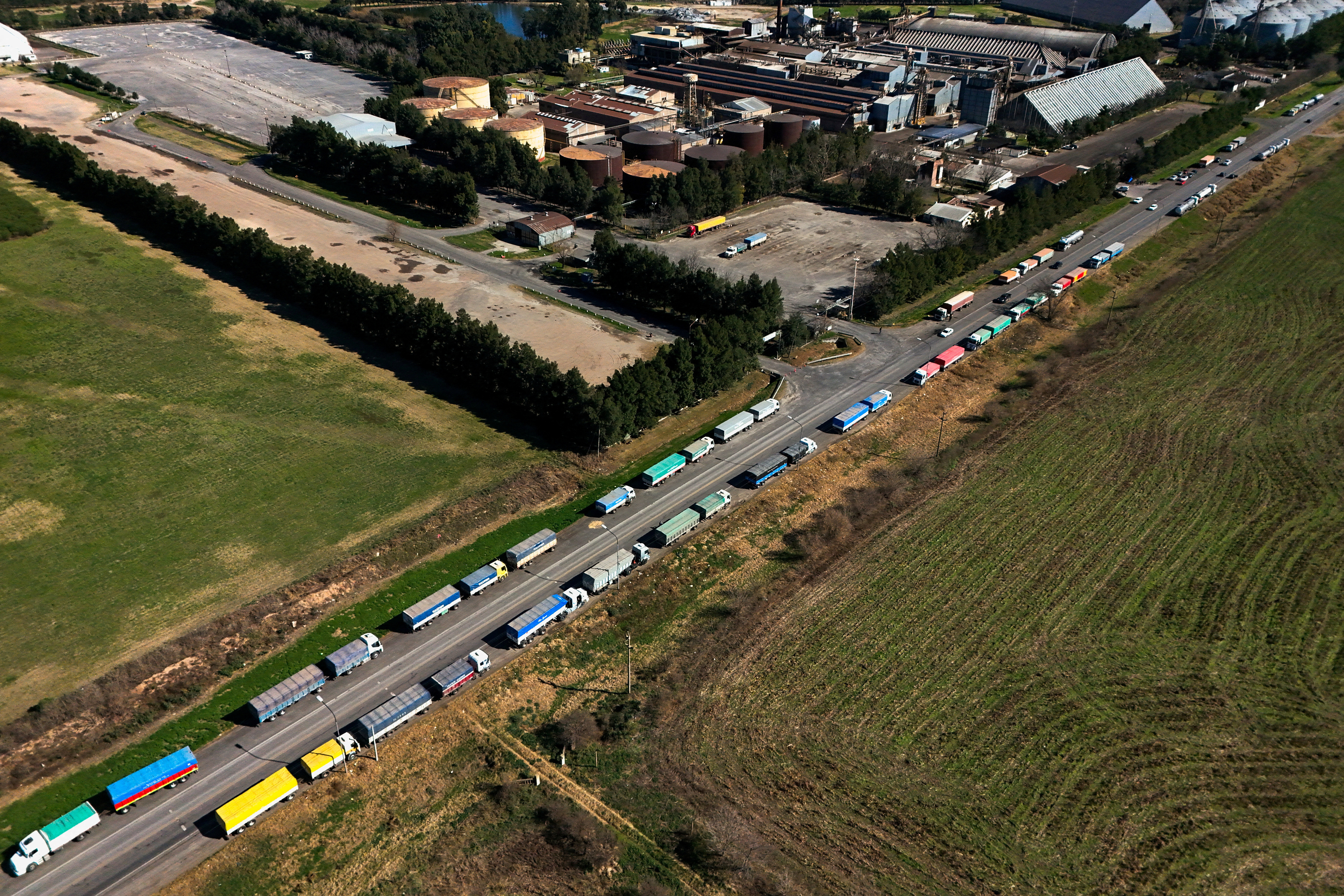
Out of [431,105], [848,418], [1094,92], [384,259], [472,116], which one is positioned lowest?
[848,418]

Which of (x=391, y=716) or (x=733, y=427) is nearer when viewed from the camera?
(x=391, y=716)

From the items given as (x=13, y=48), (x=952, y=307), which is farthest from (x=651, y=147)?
(x=13, y=48)

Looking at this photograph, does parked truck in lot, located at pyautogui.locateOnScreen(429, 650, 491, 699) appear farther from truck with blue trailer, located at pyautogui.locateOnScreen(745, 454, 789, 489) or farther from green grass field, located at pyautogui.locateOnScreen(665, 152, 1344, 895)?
truck with blue trailer, located at pyautogui.locateOnScreen(745, 454, 789, 489)

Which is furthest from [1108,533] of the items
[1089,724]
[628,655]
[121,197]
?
[121,197]

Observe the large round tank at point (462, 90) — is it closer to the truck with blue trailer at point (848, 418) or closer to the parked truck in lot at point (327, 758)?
the truck with blue trailer at point (848, 418)

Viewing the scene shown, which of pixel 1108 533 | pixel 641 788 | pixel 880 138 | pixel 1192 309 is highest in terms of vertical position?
pixel 880 138

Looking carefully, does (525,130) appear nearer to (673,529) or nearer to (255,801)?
(673,529)

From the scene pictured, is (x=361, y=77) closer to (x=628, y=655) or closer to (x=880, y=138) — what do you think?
(x=880, y=138)
